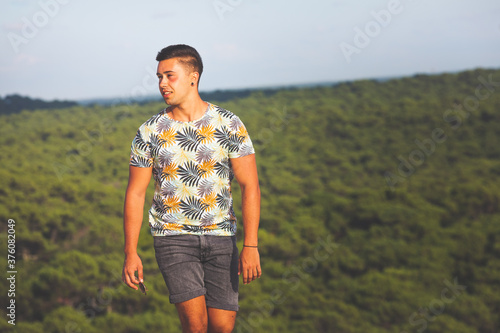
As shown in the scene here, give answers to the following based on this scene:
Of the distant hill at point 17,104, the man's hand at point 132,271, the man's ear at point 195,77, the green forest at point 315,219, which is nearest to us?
the man's hand at point 132,271

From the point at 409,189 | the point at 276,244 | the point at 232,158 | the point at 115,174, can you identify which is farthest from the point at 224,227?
the point at 115,174

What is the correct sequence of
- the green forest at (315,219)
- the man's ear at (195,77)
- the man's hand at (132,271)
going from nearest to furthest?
the man's hand at (132,271)
the man's ear at (195,77)
the green forest at (315,219)

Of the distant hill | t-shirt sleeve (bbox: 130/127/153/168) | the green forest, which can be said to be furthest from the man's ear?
the distant hill

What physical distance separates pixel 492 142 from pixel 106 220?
47.6m

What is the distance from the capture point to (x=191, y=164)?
248 cm

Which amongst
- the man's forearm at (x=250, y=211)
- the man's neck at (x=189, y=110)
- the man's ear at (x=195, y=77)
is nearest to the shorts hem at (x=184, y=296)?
the man's forearm at (x=250, y=211)

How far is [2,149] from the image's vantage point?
65.1 m

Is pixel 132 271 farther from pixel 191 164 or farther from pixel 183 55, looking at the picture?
pixel 183 55

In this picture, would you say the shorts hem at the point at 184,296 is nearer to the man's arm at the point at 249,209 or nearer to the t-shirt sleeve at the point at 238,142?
the man's arm at the point at 249,209

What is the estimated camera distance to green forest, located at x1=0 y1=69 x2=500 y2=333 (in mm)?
31625

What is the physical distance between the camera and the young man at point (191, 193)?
2482 millimetres

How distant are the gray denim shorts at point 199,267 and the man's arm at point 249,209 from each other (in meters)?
0.09

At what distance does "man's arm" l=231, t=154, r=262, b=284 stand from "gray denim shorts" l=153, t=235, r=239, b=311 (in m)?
0.09

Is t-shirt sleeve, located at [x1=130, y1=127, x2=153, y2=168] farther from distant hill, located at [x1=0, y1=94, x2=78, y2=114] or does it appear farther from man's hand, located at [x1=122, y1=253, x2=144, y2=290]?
distant hill, located at [x1=0, y1=94, x2=78, y2=114]
